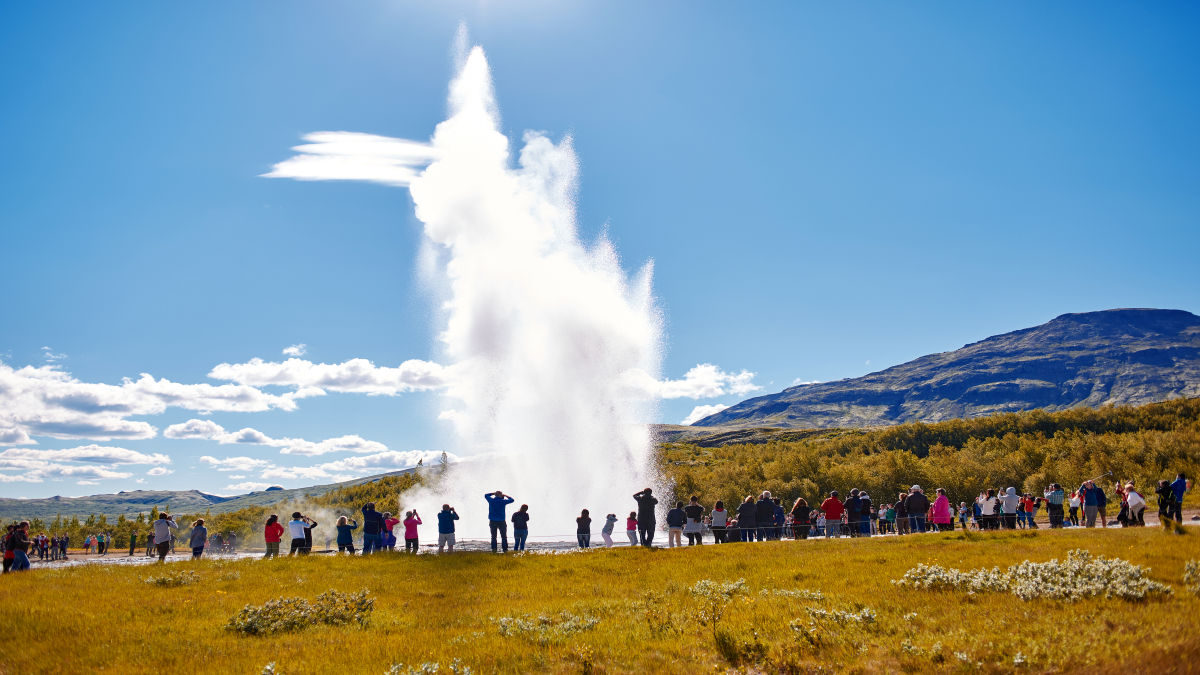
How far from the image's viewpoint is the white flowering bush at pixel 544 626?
40.5 ft

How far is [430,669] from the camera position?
10.1 m

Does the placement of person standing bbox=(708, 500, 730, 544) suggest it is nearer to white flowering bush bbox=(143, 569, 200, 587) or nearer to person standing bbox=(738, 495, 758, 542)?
person standing bbox=(738, 495, 758, 542)

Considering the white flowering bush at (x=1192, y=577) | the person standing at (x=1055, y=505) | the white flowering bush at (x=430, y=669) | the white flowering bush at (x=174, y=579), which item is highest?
the white flowering bush at (x=174, y=579)

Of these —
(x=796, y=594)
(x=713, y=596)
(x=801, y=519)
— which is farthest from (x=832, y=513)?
(x=713, y=596)

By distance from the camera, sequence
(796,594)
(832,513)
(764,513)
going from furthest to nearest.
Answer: (764,513), (832,513), (796,594)

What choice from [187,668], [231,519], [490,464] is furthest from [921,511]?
[231,519]

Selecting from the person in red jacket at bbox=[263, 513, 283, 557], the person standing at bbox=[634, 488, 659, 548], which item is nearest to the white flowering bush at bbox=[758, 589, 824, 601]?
the person standing at bbox=[634, 488, 659, 548]

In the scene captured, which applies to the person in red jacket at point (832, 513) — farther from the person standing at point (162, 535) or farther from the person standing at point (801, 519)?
the person standing at point (162, 535)

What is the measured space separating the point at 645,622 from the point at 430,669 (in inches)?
183

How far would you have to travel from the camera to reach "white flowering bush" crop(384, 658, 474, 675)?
9953 millimetres

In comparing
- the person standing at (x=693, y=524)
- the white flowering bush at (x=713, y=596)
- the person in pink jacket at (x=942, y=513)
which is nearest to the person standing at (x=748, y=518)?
the person standing at (x=693, y=524)

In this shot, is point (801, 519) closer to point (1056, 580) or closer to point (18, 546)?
point (1056, 580)

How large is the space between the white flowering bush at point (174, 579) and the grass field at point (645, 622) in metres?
0.28

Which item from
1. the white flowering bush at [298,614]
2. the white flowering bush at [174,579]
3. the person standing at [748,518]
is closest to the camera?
the white flowering bush at [298,614]
